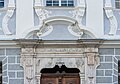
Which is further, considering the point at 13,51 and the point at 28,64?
the point at 13,51

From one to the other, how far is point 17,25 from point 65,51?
7.12 ft

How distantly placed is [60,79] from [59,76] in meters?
0.13

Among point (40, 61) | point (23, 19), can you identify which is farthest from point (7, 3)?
point (40, 61)

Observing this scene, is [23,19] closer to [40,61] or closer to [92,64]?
[40,61]

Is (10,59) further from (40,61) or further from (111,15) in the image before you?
(111,15)

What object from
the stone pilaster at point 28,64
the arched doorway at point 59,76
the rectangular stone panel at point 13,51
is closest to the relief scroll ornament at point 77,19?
the arched doorway at point 59,76

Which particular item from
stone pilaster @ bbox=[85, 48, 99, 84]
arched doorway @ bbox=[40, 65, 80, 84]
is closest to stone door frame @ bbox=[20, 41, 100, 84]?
stone pilaster @ bbox=[85, 48, 99, 84]

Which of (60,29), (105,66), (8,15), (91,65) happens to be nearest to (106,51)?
(105,66)

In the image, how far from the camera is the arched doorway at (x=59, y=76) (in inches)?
937

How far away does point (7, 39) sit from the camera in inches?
926

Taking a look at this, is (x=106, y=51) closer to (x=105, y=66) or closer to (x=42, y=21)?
(x=105, y=66)

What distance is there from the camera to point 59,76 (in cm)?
2381

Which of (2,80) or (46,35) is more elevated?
(46,35)

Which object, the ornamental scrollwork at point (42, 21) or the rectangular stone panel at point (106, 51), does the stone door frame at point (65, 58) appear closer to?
the rectangular stone panel at point (106, 51)
